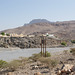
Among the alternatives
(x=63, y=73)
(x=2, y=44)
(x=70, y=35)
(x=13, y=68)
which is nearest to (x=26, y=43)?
(x=2, y=44)

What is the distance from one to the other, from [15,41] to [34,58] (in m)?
48.0

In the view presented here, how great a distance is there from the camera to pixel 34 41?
7019 centimetres

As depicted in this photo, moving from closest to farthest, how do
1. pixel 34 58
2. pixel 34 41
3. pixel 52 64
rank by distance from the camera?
1. pixel 52 64
2. pixel 34 58
3. pixel 34 41

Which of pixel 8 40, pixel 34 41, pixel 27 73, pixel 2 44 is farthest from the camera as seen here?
pixel 34 41

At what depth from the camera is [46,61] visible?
13.2m

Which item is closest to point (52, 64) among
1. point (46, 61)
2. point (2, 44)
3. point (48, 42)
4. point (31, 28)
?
point (46, 61)

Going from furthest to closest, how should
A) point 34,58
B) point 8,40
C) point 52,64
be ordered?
point 8,40 → point 34,58 → point 52,64

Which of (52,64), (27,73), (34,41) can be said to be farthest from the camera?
(34,41)

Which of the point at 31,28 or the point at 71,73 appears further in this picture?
the point at 31,28

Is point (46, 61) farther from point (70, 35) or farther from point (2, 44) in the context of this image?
point (70, 35)

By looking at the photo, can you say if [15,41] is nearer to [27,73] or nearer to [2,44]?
[2,44]

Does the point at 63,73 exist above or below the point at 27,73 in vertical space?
above

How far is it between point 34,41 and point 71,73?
2436 inches

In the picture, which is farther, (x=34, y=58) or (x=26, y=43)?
(x=26, y=43)
